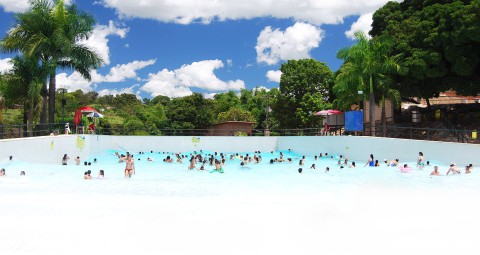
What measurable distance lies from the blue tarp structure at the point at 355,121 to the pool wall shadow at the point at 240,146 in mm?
1483

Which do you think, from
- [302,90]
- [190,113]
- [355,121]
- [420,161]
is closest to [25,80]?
[355,121]

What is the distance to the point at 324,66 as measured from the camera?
46250mm

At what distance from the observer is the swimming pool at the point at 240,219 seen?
8.17 meters

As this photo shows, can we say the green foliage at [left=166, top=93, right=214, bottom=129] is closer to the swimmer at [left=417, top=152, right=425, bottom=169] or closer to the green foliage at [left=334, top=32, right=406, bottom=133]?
the green foliage at [left=334, top=32, right=406, bottom=133]

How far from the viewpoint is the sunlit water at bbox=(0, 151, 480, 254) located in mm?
8180

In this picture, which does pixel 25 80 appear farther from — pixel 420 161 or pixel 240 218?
pixel 420 161

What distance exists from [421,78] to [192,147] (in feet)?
59.2

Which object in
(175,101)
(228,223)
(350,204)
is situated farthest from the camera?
(175,101)

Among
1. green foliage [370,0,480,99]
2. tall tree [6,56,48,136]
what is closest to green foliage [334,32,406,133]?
green foliage [370,0,480,99]

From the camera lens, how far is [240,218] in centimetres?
1017

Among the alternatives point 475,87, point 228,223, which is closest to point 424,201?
→ point 228,223

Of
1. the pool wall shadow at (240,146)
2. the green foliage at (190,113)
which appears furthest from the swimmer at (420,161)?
the green foliage at (190,113)

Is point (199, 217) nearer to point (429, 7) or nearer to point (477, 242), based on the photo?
point (477, 242)

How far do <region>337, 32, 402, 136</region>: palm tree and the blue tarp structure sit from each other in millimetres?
1443
